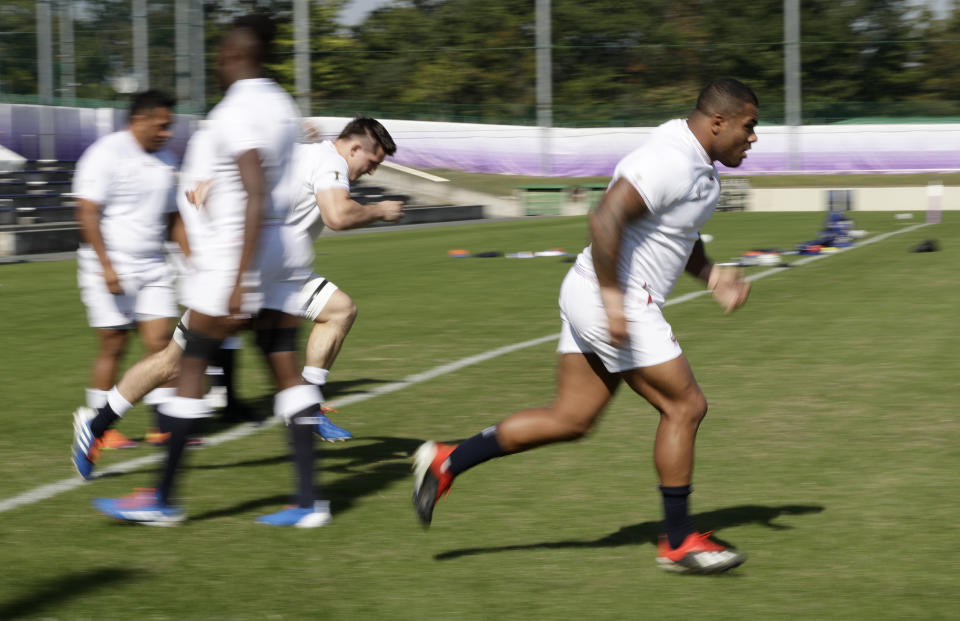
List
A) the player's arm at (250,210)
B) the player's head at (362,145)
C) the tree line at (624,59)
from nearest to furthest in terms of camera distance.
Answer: the player's arm at (250,210)
the player's head at (362,145)
the tree line at (624,59)

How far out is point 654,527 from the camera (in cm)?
557

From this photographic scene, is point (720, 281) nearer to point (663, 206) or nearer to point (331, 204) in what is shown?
point (663, 206)

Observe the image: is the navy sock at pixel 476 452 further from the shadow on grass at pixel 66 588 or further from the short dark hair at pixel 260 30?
the short dark hair at pixel 260 30

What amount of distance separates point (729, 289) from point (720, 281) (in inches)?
3.4

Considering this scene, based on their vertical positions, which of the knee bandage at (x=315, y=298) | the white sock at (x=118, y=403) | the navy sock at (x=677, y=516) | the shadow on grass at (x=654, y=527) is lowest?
the shadow on grass at (x=654, y=527)

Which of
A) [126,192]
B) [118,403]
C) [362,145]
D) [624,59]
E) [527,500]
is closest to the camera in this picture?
[527,500]

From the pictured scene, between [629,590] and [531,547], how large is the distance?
25.8 inches

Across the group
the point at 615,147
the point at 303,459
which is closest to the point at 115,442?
the point at 303,459

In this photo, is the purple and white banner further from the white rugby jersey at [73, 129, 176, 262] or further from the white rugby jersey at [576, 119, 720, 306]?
the white rugby jersey at [576, 119, 720, 306]

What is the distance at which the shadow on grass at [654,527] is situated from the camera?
5277 mm

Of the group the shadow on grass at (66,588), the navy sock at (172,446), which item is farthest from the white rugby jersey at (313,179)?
the shadow on grass at (66,588)

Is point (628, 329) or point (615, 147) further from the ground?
Result: point (615, 147)

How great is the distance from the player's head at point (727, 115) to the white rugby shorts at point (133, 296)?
3542 millimetres

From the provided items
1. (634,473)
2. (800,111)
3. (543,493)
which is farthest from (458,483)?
(800,111)
